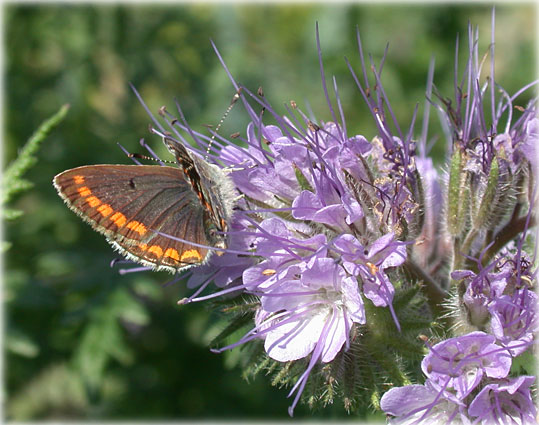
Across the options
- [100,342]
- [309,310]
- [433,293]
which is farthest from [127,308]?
[433,293]

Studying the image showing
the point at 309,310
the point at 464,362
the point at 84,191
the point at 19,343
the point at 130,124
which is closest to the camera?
the point at 464,362

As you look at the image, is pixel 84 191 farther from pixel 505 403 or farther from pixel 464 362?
pixel 505 403

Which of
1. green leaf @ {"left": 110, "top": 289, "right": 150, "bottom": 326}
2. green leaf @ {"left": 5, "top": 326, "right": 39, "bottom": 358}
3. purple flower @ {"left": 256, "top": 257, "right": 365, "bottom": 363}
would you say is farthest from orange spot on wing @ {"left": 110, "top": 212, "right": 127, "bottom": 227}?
green leaf @ {"left": 5, "top": 326, "right": 39, "bottom": 358}

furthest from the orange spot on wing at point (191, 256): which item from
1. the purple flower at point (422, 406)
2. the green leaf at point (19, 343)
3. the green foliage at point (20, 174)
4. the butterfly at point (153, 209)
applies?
the green leaf at point (19, 343)

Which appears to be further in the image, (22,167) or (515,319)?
(22,167)

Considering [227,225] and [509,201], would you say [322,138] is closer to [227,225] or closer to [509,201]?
[227,225]

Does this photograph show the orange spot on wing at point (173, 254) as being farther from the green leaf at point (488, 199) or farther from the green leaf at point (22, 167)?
the green leaf at point (488, 199)

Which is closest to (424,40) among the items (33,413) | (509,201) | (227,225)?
(509,201)

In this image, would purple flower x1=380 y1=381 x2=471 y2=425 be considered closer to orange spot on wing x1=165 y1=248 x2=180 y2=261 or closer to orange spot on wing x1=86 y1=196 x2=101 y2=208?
orange spot on wing x1=165 y1=248 x2=180 y2=261
